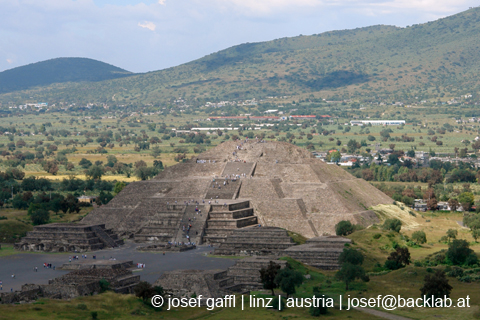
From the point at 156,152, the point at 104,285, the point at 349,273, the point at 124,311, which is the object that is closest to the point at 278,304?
the point at 349,273

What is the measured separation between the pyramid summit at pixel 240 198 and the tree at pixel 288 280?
89.6 ft

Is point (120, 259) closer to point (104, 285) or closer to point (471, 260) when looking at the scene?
→ point (104, 285)

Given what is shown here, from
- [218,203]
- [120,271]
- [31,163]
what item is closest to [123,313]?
[120,271]

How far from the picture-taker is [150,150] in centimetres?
19812

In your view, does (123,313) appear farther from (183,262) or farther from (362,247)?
(362,247)

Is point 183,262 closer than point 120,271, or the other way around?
point 120,271

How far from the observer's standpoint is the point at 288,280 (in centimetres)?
5556

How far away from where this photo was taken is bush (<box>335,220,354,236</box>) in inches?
3259

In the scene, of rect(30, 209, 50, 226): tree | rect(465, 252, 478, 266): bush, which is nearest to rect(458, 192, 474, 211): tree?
rect(465, 252, 478, 266): bush

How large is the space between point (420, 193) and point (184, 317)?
76.6 m

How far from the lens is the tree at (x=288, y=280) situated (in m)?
55.6

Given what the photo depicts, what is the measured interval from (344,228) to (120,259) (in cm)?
2416

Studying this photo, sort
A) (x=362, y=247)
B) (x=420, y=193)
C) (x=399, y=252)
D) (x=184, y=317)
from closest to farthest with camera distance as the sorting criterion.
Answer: (x=184, y=317) < (x=399, y=252) < (x=362, y=247) < (x=420, y=193)

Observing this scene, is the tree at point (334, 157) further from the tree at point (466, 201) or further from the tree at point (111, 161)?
the tree at point (466, 201)
